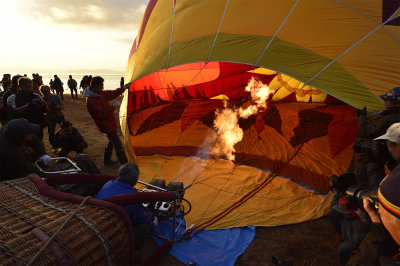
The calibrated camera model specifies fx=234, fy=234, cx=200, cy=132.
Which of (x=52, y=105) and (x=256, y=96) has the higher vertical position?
(x=256, y=96)

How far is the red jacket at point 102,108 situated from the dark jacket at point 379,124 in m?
4.34

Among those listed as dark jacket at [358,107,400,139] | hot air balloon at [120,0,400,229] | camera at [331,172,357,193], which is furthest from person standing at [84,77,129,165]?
dark jacket at [358,107,400,139]

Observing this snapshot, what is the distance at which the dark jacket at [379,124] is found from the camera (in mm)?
2828

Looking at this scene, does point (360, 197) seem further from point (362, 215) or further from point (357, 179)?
point (357, 179)

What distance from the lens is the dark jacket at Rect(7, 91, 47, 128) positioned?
4.38 meters

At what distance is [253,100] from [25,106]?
5.30m

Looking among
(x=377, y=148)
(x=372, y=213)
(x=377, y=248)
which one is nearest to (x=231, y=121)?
(x=377, y=148)

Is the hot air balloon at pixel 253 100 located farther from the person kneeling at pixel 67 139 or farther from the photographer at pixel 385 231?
the photographer at pixel 385 231

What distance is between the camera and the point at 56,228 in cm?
148

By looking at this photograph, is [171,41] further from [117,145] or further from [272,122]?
[272,122]

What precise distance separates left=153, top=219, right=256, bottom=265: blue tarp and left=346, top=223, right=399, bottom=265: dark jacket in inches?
58.6

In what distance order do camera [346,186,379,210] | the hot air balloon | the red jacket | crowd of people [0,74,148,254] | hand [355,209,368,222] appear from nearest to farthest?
1. camera [346,186,379,210]
2. hand [355,209,368,222]
3. crowd of people [0,74,148,254]
4. the hot air balloon
5. the red jacket

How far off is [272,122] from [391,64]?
286cm

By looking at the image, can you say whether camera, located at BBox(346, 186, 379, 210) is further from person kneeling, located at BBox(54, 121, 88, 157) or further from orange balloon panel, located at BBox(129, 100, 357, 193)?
person kneeling, located at BBox(54, 121, 88, 157)
